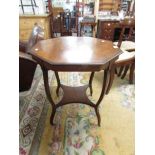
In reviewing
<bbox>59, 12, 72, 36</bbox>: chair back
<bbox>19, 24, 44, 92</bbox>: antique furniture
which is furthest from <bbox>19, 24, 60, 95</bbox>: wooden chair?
<bbox>59, 12, 72, 36</bbox>: chair back

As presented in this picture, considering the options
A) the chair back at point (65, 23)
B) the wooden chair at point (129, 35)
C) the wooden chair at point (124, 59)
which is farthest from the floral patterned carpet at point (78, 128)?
Answer: the chair back at point (65, 23)

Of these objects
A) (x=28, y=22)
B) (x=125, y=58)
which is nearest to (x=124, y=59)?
(x=125, y=58)

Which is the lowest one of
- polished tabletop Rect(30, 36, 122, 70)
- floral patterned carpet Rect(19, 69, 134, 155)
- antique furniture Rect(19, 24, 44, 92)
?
floral patterned carpet Rect(19, 69, 134, 155)

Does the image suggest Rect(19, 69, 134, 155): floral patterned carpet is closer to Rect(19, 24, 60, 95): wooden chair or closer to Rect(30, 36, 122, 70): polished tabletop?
Rect(19, 24, 60, 95): wooden chair

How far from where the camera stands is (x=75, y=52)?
147 cm

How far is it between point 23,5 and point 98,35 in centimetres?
159

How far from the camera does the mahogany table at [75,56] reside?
1294mm

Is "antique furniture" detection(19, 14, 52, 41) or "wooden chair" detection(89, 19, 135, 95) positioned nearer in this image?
"wooden chair" detection(89, 19, 135, 95)

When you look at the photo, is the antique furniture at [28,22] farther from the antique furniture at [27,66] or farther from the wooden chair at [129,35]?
the wooden chair at [129,35]

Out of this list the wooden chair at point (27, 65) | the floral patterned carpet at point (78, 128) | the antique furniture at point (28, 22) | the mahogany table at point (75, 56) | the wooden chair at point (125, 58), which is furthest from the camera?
the antique furniture at point (28, 22)

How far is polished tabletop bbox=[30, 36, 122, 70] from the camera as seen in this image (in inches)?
51.6

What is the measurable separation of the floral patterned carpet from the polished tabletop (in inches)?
28.8
